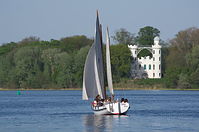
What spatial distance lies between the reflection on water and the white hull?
497 millimetres

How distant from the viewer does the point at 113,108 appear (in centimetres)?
6756

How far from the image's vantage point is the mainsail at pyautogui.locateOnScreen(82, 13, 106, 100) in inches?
2714

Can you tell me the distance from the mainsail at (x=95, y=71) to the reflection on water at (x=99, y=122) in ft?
8.01

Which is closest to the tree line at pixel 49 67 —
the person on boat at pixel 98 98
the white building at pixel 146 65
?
the white building at pixel 146 65

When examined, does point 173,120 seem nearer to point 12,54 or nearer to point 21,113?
point 21,113

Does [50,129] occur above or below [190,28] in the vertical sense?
below

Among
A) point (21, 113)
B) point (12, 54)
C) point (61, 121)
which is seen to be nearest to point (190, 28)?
point (12, 54)

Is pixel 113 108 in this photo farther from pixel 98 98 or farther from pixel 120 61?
pixel 120 61

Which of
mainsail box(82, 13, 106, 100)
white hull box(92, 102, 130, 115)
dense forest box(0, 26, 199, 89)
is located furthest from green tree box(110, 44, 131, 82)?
white hull box(92, 102, 130, 115)

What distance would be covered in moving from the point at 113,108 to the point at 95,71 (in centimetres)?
416

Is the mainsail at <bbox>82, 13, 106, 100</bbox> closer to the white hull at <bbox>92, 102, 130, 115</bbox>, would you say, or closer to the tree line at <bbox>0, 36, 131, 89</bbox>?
the white hull at <bbox>92, 102, 130, 115</bbox>

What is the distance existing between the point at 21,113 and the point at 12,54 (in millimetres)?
101625

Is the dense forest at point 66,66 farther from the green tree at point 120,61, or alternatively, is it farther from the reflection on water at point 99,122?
the reflection on water at point 99,122

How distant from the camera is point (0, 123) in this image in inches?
2450
